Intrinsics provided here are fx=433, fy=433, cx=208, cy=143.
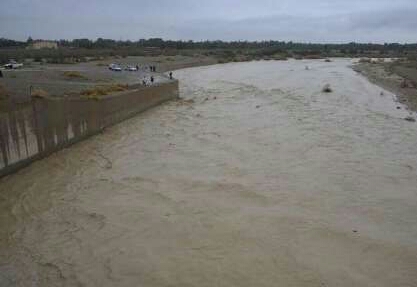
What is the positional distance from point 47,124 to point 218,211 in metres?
7.79

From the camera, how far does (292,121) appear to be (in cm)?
2409

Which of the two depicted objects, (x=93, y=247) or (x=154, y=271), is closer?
(x=154, y=271)

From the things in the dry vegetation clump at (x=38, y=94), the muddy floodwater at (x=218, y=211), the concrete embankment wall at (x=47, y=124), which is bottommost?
the muddy floodwater at (x=218, y=211)

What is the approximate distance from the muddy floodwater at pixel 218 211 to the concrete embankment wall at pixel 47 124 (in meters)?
0.51

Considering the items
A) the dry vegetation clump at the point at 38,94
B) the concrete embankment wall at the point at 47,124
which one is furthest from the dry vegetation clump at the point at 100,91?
the dry vegetation clump at the point at 38,94

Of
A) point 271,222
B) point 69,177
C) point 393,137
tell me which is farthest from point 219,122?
point 271,222

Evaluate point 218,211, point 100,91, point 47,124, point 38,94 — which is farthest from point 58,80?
point 218,211

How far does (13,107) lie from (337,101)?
2515 centimetres

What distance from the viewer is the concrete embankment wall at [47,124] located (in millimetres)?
13172

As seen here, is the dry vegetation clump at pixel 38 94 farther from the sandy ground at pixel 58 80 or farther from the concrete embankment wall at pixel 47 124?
the concrete embankment wall at pixel 47 124

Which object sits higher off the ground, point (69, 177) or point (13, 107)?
point (13, 107)

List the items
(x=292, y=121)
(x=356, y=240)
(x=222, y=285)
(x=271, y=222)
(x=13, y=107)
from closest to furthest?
(x=222, y=285) → (x=356, y=240) → (x=271, y=222) → (x=13, y=107) → (x=292, y=121)

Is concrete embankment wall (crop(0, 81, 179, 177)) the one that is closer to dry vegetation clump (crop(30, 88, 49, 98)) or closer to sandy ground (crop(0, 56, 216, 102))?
dry vegetation clump (crop(30, 88, 49, 98))

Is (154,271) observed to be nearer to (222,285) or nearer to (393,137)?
(222,285)
